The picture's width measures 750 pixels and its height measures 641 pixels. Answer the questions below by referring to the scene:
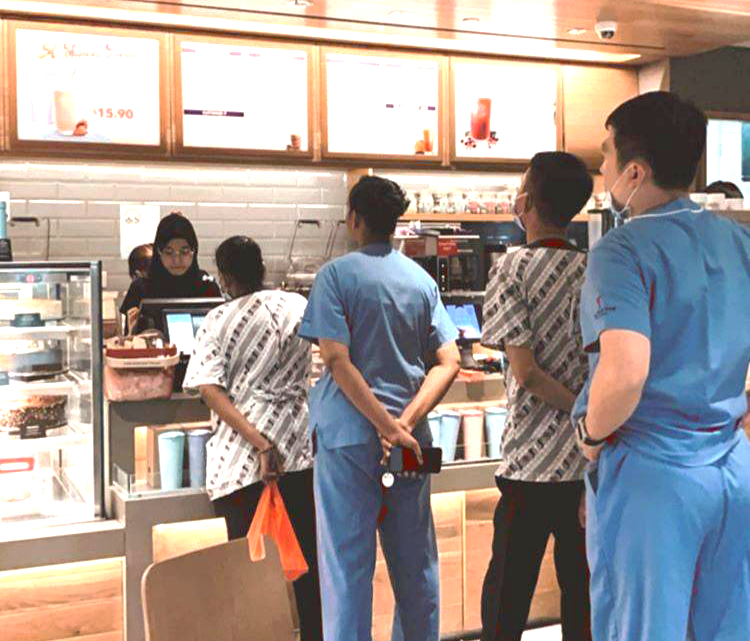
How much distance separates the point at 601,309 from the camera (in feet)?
6.40

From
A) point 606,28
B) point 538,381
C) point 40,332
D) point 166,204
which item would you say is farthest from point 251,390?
point 606,28

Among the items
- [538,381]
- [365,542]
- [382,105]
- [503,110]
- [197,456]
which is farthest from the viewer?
[503,110]

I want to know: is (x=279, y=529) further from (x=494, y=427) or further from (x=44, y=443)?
(x=494, y=427)

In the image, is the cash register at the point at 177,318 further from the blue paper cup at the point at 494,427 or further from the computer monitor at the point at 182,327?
the blue paper cup at the point at 494,427

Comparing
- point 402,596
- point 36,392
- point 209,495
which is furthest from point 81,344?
point 402,596

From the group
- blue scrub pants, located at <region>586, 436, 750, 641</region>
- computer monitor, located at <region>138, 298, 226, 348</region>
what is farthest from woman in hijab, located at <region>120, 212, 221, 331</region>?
blue scrub pants, located at <region>586, 436, 750, 641</region>

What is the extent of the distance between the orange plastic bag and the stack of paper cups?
3.23 ft

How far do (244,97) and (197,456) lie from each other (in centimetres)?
218

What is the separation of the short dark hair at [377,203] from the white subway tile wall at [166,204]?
2637 mm

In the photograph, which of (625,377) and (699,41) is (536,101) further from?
(625,377)

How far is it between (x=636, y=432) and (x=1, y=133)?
3564 mm

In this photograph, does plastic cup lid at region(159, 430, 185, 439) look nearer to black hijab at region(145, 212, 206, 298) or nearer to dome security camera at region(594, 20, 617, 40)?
black hijab at region(145, 212, 206, 298)

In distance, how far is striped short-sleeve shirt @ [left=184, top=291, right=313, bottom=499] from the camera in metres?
3.26

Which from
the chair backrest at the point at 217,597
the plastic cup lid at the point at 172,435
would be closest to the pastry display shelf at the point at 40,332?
the plastic cup lid at the point at 172,435
